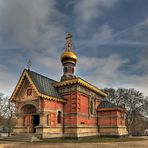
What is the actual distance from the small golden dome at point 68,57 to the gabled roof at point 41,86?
5739 mm

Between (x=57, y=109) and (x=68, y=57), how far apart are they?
9.44m

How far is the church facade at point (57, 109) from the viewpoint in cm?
2334

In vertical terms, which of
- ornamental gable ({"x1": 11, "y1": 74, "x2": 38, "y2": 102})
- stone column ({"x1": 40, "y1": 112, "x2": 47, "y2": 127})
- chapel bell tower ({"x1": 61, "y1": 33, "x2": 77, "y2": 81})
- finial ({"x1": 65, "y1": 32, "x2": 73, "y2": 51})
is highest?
finial ({"x1": 65, "y1": 32, "x2": 73, "y2": 51})

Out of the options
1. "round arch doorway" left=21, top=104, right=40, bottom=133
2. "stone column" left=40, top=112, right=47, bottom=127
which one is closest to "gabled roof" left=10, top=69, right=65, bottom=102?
"stone column" left=40, top=112, right=47, bottom=127

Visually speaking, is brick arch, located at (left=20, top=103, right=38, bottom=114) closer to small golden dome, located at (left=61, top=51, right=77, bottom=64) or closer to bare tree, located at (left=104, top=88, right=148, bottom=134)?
small golden dome, located at (left=61, top=51, right=77, bottom=64)

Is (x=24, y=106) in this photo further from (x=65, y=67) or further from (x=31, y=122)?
(x=65, y=67)

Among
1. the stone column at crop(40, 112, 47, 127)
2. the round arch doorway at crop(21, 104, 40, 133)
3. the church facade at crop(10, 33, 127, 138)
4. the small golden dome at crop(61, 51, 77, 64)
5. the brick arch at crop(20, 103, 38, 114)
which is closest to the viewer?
the stone column at crop(40, 112, 47, 127)

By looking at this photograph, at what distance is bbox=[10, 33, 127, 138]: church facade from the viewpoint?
23344mm

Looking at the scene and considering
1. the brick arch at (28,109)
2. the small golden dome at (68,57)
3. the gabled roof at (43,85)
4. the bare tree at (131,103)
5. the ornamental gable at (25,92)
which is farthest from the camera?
the bare tree at (131,103)

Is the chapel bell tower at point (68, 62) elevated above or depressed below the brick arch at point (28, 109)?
above

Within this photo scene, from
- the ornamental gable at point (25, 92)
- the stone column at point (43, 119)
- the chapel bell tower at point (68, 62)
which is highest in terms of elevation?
the chapel bell tower at point (68, 62)

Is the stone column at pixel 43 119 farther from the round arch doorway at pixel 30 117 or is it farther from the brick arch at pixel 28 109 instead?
the brick arch at pixel 28 109

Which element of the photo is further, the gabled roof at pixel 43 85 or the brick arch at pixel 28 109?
the brick arch at pixel 28 109

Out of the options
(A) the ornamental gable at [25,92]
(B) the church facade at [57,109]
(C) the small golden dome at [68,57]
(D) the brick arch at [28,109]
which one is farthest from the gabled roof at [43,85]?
(C) the small golden dome at [68,57]
